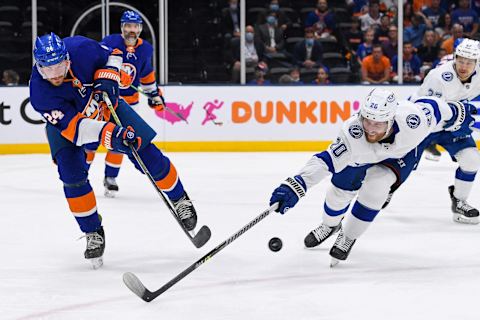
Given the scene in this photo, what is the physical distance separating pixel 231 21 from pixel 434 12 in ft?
6.83

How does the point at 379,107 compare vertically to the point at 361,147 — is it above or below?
above

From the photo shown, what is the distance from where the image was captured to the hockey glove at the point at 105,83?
4066mm

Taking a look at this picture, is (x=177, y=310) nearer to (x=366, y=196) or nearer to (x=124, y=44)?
(x=366, y=196)

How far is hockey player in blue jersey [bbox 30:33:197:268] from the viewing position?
12.5ft

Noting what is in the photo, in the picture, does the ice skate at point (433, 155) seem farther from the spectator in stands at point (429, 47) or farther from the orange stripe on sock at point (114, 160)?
the orange stripe on sock at point (114, 160)

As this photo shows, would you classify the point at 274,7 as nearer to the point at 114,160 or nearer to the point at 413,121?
the point at 114,160

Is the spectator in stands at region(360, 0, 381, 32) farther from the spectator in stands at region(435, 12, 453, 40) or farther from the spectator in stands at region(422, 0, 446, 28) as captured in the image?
the spectator in stands at region(435, 12, 453, 40)

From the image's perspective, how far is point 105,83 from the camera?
13.3 feet

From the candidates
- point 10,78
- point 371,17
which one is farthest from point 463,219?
point 10,78

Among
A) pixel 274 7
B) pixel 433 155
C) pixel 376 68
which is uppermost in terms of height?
pixel 274 7

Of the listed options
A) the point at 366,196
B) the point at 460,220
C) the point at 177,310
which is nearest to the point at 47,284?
the point at 177,310

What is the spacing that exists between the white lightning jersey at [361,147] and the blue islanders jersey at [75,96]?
0.88 m

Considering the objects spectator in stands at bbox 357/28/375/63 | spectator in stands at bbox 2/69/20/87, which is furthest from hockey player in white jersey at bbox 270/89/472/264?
spectator in stands at bbox 2/69/20/87

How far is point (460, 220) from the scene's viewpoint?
5.10 m
